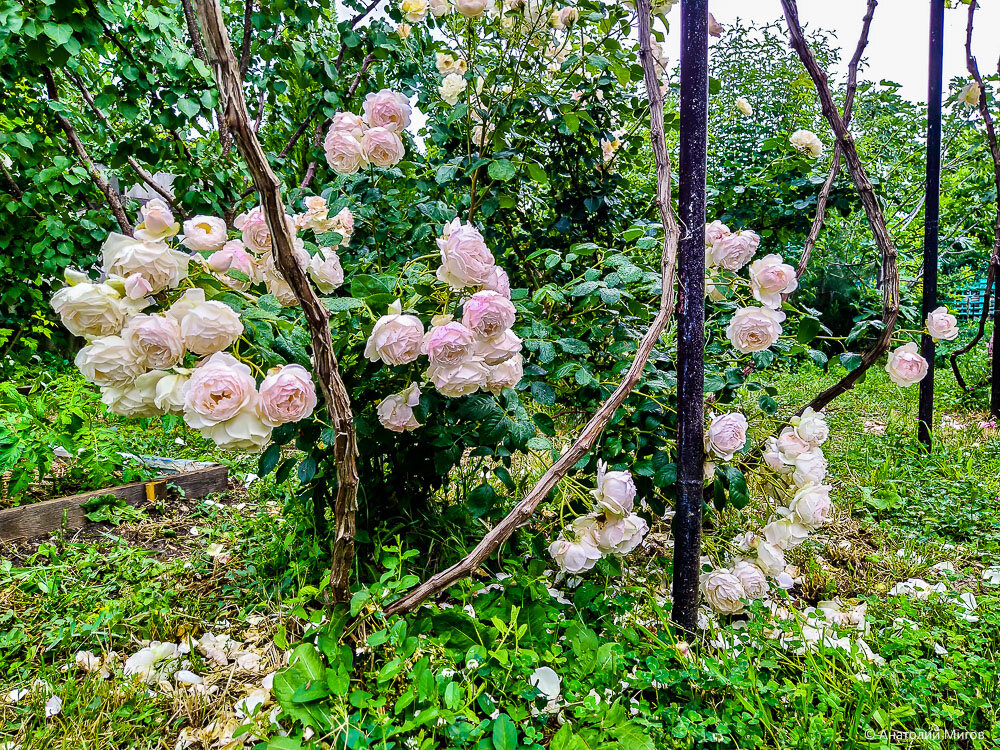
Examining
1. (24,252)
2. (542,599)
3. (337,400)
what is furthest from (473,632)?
(24,252)

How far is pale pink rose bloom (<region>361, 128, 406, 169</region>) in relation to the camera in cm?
110

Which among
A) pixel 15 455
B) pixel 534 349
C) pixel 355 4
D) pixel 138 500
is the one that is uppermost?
pixel 355 4

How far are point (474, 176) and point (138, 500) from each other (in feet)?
4.89

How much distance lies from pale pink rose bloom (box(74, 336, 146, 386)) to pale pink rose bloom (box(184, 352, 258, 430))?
0.08 metres

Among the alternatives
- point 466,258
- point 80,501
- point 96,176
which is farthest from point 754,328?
point 96,176

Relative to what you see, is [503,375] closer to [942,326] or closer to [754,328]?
[754,328]

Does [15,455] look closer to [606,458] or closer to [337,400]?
[337,400]

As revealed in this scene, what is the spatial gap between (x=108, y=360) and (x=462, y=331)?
445 millimetres

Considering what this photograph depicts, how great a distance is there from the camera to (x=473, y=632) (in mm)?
996

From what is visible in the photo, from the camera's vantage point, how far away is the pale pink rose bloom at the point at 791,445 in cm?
108

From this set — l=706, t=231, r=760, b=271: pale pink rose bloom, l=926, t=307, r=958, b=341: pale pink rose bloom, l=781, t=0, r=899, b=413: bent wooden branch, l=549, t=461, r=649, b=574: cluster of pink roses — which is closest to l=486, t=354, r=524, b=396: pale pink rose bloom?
l=549, t=461, r=649, b=574: cluster of pink roses

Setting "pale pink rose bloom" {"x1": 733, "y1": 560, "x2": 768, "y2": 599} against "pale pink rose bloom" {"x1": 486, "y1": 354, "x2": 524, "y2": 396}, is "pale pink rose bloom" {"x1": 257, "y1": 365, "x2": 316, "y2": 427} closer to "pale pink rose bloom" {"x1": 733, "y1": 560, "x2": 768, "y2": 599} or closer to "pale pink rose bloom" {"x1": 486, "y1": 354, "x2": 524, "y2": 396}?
"pale pink rose bloom" {"x1": 486, "y1": 354, "x2": 524, "y2": 396}

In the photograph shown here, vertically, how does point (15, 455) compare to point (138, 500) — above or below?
above

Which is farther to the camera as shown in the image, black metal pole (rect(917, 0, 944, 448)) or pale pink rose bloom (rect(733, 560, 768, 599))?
black metal pole (rect(917, 0, 944, 448))
